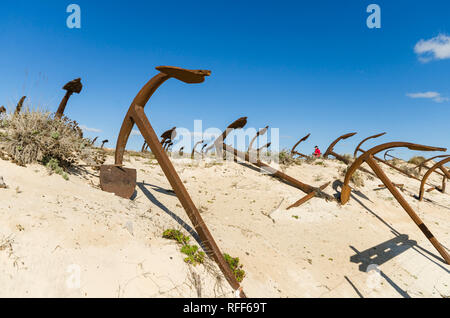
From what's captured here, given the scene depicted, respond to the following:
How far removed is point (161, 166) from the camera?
2904mm

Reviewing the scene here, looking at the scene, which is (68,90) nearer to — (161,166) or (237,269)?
(161,166)

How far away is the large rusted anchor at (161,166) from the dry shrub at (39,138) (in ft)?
2.39

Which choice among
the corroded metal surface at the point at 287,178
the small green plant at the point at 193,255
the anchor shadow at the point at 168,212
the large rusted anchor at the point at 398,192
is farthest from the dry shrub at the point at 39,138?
the large rusted anchor at the point at 398,192

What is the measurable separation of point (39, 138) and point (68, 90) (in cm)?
93

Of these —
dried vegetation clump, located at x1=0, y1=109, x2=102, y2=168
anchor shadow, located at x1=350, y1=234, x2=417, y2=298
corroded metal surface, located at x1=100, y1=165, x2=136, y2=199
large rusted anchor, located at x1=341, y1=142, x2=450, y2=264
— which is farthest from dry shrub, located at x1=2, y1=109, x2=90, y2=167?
large rusted anchor, located at x1=341, y1=142, x2=450, y2=264

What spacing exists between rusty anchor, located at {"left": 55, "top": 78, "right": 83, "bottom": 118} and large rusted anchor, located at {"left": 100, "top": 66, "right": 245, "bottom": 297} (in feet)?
3.78

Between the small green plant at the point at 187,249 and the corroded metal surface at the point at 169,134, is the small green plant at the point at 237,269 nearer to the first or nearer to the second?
the small green plant at the point at 187,249

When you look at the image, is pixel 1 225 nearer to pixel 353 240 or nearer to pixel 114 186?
pixel 114 186

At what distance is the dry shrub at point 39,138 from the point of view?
338 cm

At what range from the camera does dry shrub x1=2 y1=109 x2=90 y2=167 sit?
11.1 feet

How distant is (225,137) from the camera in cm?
688

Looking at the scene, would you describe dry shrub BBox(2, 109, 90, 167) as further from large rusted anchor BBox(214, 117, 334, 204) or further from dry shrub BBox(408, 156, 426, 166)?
dry shrub BBox(408, 156, 426, 166)

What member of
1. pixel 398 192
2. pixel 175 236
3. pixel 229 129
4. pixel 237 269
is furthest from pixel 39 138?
pixel 398 192

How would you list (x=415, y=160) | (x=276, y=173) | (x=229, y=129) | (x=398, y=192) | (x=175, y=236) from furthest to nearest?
1. (x=415, y=160)
2. (x=276, y=173)
3. (x=229, y=129)
4. (x=398, y=192)
5. (x=175, y=236)
